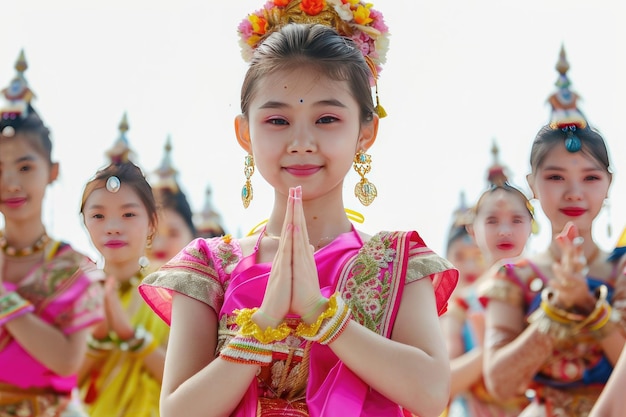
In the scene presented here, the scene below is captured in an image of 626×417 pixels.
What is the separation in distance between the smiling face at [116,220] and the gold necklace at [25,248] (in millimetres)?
264

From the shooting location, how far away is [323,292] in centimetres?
231

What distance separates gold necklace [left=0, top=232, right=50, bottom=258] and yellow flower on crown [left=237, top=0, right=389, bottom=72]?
2.77 metres

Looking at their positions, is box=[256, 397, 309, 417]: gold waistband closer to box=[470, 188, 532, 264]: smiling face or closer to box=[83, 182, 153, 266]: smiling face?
box=[83, 182, 153, 266]: smiling face

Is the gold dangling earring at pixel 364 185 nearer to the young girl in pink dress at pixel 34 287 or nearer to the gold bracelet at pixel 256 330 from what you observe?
the gold bracelet at pixel 256 330

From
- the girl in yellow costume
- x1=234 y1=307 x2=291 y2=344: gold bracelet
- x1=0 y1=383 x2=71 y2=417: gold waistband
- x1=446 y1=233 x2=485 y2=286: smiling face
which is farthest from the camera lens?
x1=446 y1=233 x2=485 y2=286: smiling face

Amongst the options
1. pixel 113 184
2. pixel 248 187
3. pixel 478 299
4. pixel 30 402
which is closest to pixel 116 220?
pixel 113 184

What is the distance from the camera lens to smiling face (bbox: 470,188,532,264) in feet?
17.6

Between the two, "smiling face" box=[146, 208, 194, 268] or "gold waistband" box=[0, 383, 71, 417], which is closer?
"gold waistband" box=[0, 383, 71, 417]

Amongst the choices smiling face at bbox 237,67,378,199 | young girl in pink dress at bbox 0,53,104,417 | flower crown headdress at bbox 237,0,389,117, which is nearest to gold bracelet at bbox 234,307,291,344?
smiling face at bbox 237,67,378,199

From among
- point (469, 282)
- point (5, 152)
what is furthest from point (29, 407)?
point (469, 282)

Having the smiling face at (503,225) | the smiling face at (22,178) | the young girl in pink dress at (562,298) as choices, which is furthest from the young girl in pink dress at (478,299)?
the smiling face at (22,178)

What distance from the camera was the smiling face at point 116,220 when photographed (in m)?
4.98

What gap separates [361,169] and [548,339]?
230cm

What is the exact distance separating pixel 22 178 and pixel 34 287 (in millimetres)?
636
